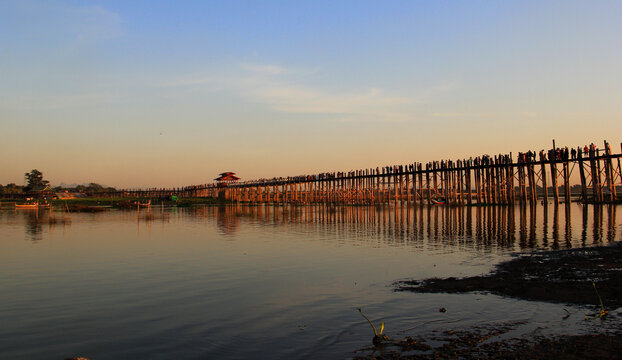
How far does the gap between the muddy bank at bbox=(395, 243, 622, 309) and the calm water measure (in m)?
0.65

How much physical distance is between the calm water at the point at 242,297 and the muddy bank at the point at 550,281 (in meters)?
0.65

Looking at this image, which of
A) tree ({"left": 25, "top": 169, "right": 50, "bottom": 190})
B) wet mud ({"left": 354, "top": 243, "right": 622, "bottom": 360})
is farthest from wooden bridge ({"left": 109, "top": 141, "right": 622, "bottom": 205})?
tree ({"left": 25, "top": 169, "right": 50, "bottom": 190})

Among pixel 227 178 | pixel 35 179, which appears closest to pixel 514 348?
pixel 227 178

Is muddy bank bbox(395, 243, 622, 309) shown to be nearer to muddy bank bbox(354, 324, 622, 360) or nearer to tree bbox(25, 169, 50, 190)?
muddy bank bbox(354, 324, 622, 360)

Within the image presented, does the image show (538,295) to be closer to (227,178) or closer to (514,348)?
(514,348)

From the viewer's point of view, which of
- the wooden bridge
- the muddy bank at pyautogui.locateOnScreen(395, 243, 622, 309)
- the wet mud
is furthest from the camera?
the wooden bridge

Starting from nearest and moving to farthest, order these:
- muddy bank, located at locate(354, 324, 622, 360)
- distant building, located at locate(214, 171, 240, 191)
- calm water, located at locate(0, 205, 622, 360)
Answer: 1. muddy bank, located at locate(354, 324, 622, 360)
2. calm water, located at locate(0, 205, 622, 360)
3. distant building, located at locate(214, 171, 240, 191)

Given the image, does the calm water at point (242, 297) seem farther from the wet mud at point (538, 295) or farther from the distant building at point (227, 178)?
the distant building at point (227, 178)

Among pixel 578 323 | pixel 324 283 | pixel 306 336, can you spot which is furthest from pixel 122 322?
pixel 578 323

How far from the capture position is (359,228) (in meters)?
28.2

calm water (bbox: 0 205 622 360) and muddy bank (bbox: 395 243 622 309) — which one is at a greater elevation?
muddy bank (bbox: 395 243 622 309)

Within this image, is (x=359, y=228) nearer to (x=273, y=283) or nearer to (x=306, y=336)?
(x=273, y=283)

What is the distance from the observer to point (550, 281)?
437 inches

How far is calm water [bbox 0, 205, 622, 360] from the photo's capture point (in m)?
7.46
